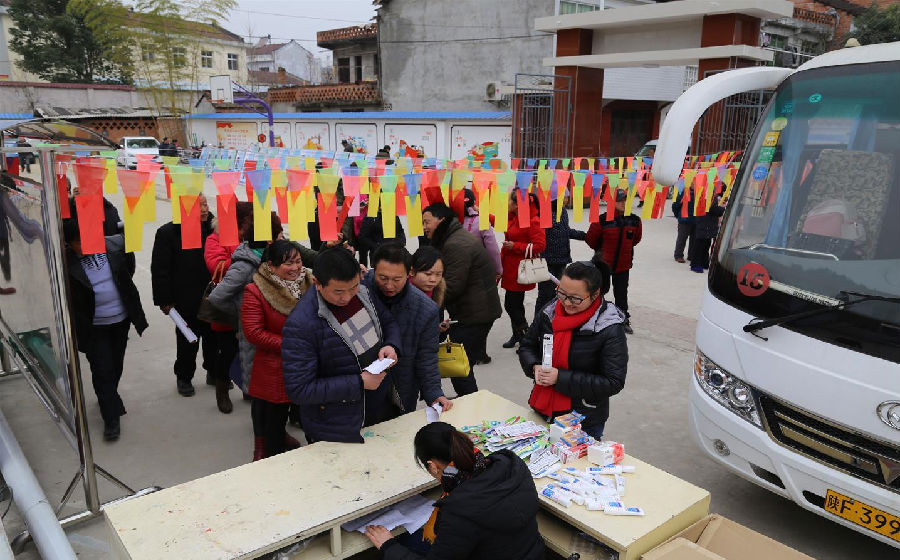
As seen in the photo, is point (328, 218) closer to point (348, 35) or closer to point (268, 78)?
point (348, 35)

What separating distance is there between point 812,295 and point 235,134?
101 ft

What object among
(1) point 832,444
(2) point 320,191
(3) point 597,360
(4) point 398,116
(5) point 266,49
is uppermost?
(5) point 266,49

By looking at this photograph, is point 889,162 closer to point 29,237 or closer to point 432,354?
point 432,354

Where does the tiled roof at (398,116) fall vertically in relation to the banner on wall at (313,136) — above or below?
above

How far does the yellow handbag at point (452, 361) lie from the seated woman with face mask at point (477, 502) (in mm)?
1712

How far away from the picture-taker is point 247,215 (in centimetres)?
464

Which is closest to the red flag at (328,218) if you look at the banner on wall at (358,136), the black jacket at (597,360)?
the black jacket at (597,360)

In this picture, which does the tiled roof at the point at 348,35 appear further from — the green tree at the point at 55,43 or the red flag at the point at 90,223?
the red flag at the point at 90,223

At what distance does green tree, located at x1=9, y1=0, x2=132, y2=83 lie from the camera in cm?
3312

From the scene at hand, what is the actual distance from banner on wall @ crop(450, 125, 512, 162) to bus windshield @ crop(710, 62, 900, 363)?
15736 mm

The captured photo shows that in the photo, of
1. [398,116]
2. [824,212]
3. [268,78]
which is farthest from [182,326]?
[268,78]

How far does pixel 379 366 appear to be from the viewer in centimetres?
324

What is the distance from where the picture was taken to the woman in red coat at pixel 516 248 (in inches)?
248

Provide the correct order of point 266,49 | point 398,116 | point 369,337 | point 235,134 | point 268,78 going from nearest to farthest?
1. point 369,337
2. point 398,116
3. point 235,134
4. point 268,78
5. point 266,49
